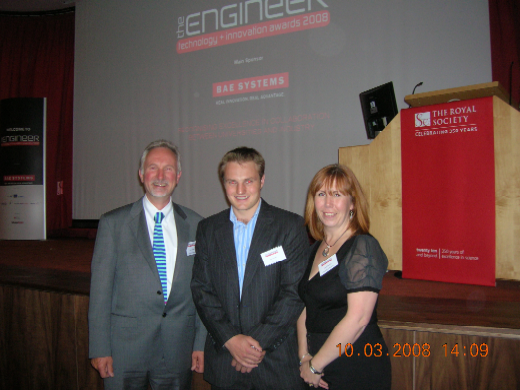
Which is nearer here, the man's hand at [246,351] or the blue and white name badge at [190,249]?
the man's hand at [246,351]

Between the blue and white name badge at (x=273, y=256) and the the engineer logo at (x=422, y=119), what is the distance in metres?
1.43

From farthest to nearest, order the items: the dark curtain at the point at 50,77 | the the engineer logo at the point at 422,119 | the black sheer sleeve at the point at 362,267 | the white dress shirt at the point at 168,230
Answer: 1. the dark curtain at the point at 50,77
2. the the engineer logo at the point at 422,119
3. the white dress shirt at the point at 168,230
4. the black sheer sleeve at the point at 362,267

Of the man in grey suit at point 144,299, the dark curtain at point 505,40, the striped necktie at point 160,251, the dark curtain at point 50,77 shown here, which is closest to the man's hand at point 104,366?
the man in grey suit at point 144,299

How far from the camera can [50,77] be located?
18.6ft

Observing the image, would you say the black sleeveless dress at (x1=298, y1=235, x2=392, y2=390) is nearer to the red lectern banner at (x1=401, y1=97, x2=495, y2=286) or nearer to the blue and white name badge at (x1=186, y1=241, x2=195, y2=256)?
the blue and white name badge at (x1=186, y1=241, x2=195, y2=256)

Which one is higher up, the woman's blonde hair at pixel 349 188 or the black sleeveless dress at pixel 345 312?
the woman's blonde hair at pixel 349 188

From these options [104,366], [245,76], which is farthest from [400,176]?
[245,76]

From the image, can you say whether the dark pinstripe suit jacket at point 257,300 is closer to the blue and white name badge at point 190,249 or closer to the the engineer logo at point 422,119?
the blue and white name badge at point 190,249

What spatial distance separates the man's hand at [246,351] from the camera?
1291mm

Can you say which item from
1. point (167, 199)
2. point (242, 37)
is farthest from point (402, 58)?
point (167, 199)

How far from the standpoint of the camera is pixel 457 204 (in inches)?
80.0

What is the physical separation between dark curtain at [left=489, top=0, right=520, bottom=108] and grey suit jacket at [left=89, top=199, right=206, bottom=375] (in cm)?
350

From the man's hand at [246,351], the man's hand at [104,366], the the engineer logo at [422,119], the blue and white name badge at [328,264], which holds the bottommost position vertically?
the man's hand at [104,366]

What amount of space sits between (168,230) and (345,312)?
91 cm
